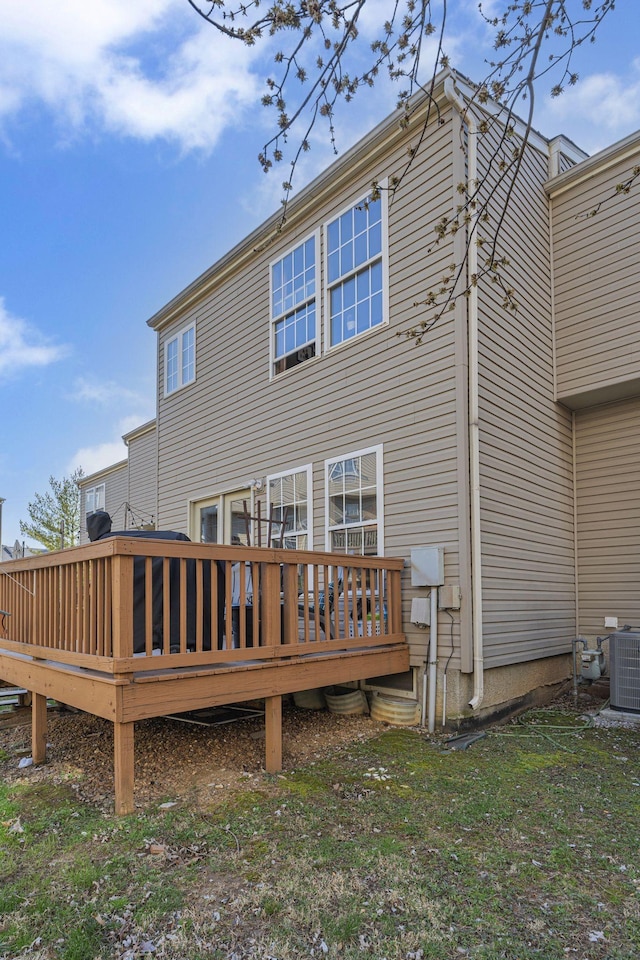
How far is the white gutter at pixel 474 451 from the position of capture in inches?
201

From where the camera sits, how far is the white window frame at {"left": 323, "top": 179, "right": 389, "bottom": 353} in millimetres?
6141

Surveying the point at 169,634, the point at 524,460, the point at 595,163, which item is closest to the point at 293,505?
the point at 524,460

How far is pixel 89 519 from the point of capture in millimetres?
4516

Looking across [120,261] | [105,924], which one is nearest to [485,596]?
[105,924]

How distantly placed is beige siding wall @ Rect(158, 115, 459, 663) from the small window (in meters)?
0.13

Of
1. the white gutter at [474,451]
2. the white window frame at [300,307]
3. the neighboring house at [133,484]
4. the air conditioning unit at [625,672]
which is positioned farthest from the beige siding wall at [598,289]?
the neighboring house at [133,484]

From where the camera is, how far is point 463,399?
5.32 m

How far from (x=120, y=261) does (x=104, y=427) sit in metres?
9.29

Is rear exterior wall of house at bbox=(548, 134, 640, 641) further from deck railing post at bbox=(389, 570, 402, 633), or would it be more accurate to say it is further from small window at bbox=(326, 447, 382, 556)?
deck railing post at bbox=(389, 570, 402, 633)

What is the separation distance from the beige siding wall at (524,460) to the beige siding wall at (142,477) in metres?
9.16

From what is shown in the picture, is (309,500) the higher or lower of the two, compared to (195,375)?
lower

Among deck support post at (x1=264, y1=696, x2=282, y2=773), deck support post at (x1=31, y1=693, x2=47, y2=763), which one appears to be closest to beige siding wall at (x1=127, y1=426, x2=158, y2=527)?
deck support post at (x1=31, y1=693, x2=47, y2=763)

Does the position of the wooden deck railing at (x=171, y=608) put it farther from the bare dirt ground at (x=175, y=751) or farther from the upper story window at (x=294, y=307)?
the upper story window at (x=294, y=307)

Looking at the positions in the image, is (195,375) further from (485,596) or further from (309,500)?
(485,596)
